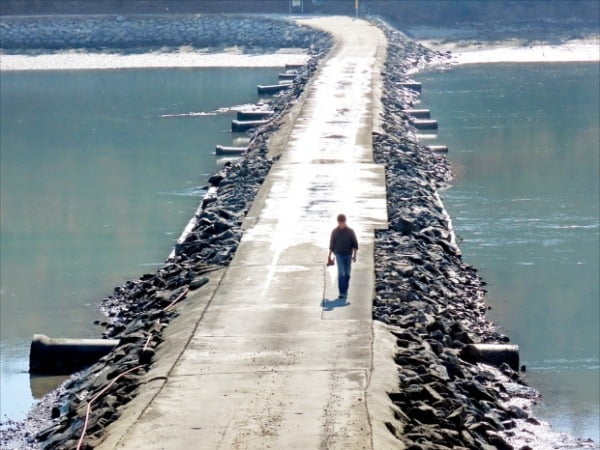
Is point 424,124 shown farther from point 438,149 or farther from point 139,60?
point 139,60

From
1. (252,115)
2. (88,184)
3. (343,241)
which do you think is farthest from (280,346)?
(252,115)

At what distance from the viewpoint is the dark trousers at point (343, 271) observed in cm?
1905

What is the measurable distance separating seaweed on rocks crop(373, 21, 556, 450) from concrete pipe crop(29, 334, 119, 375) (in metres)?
4.01

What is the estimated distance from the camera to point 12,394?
65.0 feet

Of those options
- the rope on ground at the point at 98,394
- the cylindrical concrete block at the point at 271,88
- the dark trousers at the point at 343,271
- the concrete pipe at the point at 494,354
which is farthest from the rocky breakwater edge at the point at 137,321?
the cylindrical concrete block at the point at 271,88

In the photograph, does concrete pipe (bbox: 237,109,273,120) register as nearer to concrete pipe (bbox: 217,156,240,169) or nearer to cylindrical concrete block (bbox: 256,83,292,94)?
concrete pipe (bbox: 217,156,240,169)

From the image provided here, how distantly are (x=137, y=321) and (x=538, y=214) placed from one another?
1401 centimetres

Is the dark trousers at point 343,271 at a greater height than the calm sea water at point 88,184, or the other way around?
the dark trousers at point 343,271

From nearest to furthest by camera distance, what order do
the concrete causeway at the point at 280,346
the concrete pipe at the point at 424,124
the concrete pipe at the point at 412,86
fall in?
the concrete causeway at the point at 280,346 < the concrete pipe at the point at 424,124 < the concrete pipe at the point at 412,86

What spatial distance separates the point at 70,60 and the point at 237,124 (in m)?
30.0

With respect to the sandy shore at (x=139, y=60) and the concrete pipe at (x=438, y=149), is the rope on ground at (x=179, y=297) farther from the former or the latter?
the sandy shore at (x=139, y=60)

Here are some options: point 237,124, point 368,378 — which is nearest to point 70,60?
point 237,124

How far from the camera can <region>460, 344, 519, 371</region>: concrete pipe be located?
19314 millimetres

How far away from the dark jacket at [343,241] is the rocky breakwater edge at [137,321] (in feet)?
8.54
